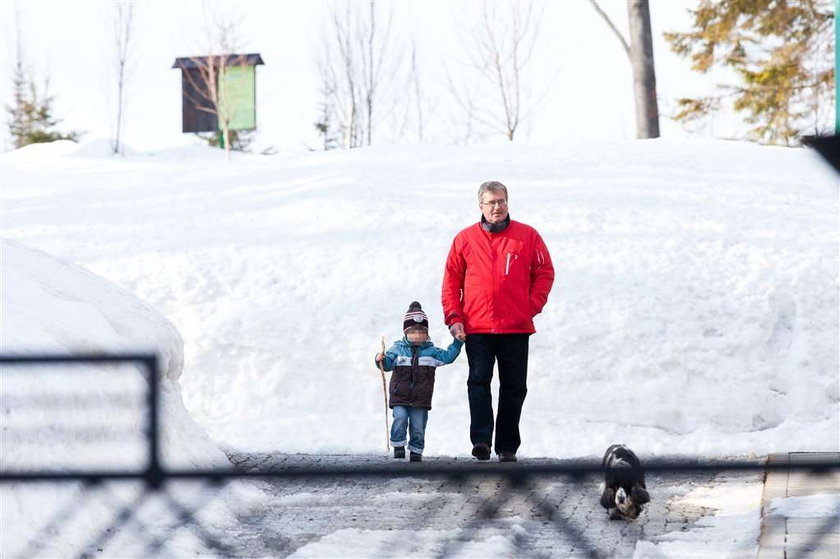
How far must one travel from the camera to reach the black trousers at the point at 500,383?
27.5 ft

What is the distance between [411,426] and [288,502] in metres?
1.86

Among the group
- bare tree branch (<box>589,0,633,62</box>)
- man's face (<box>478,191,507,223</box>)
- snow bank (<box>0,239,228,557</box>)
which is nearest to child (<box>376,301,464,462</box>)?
man's face (<box>478,191,507,223</box>)

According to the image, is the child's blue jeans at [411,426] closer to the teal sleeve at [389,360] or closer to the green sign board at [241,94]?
Answer: the teal sleeve at [389,360]

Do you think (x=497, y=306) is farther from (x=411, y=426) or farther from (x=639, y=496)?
(x=639, y=496)

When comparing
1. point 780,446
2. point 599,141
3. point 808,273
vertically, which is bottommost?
point 780,446

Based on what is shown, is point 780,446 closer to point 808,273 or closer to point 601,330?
point 601,330

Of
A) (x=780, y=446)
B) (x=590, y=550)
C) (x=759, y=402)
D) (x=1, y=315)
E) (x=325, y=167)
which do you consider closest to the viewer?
(x=590, y=550)

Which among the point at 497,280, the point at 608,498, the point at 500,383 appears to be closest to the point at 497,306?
the point at 497,280

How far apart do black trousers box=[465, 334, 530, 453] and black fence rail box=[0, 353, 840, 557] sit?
31.4 inches

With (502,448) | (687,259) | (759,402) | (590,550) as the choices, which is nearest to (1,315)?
(502,448)

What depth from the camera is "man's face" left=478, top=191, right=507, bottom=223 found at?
27.0 ft

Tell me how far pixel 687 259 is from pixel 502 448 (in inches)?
224

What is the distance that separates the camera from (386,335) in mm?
12328

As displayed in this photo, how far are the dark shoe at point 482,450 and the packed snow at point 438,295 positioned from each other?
1495mm
